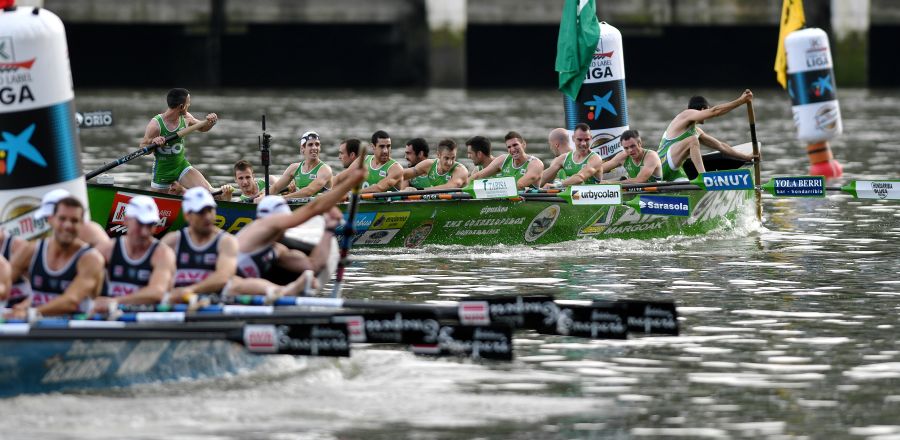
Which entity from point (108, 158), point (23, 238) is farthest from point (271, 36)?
point (23, 238)

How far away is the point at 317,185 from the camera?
808 inches

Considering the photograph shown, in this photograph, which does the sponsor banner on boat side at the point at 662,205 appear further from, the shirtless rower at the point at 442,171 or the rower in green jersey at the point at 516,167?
the shirtless rower at the point at 442,171

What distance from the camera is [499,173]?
A: 21547 millimetres

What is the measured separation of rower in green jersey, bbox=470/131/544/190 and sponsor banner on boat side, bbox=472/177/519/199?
1382 mm

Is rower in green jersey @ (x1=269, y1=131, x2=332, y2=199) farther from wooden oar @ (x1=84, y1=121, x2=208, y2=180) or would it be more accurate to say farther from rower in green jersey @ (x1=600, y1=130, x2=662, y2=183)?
rower in green jersey @ (x1=600, y1=130, x2=662, y2=183)

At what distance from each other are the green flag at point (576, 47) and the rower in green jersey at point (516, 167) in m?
2.46

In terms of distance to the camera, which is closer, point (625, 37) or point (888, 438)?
point (888, 438)

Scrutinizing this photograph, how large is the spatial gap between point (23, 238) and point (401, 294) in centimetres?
448

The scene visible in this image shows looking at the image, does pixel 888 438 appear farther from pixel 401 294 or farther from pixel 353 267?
pixel 353 267

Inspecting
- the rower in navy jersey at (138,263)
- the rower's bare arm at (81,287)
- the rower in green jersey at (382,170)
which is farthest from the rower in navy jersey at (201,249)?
the rower in green jersey at (382,170)

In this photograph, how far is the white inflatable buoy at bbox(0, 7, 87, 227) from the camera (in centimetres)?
1330

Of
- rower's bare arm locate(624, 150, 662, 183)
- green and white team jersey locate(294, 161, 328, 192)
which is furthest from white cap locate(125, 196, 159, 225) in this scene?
rower's bare arm locate(624, 150, 662, 183)

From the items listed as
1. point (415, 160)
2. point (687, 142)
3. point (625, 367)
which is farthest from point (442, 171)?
point (625, 367)

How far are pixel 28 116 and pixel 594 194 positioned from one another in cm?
860
